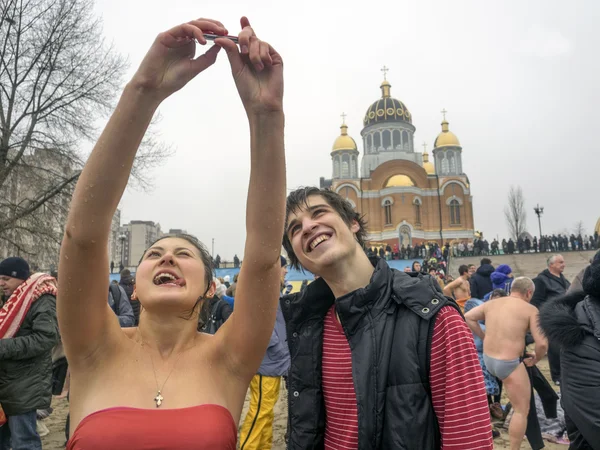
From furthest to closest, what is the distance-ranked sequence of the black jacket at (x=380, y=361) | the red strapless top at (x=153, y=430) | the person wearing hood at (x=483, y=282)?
the person wearing hood at (x=483, y=282)
the black jacket at (x=380, y=361)
the red strapless top at (x=153, y=430)

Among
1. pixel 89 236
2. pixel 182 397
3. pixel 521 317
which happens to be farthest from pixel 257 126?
pixel 521 317

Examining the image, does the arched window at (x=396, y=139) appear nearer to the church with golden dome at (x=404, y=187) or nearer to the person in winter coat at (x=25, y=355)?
the church with golden dome at (x=404, y=187)

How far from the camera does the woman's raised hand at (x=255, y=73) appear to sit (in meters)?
1.55

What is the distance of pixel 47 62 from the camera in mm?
14617

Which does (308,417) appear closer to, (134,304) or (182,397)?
(182,397)

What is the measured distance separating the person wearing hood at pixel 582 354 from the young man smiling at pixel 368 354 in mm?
1453

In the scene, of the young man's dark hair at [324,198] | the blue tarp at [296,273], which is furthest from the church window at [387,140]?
the young man's dark hair at [324,198]

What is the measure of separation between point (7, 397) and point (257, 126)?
148 inches

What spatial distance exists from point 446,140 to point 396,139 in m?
6.46

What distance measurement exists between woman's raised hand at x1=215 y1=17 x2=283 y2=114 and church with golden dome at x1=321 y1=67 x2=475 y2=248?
44.4 meters

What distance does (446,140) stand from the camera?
54.1 m

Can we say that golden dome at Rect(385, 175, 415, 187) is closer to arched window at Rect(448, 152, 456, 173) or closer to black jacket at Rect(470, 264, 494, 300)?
arched window at Rect(448, 152, 456, 173)

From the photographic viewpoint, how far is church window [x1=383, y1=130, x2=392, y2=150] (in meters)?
57.2

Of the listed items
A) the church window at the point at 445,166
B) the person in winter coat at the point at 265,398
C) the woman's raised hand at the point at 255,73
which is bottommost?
the person in winter coat at the point at 265,398
